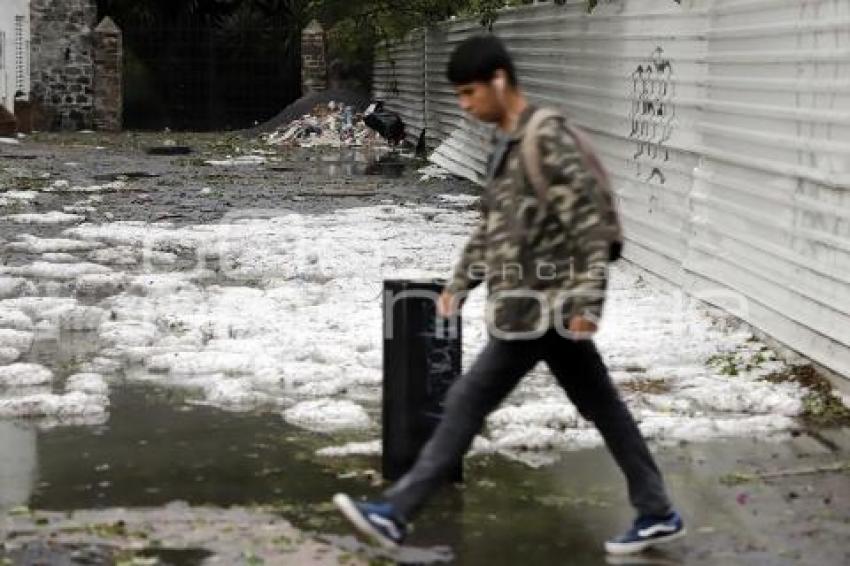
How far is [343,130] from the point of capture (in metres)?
35.0

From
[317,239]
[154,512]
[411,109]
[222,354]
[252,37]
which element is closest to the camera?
[154,512]

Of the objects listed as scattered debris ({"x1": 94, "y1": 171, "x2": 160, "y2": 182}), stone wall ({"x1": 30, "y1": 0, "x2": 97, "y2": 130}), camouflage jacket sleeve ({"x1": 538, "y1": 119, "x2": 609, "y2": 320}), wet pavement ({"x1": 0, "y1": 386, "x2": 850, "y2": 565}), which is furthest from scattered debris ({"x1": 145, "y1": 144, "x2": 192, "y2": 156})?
camouflage jacket sleeve ({"x1": 538, "y1": 119, "x2": 609, "y2": 320})

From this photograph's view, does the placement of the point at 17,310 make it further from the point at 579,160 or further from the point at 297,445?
the point at 579,160

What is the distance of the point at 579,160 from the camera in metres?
5.43

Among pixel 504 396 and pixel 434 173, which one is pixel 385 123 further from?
pixel 504 396

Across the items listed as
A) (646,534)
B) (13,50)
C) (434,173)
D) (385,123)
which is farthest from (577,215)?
(13,50)

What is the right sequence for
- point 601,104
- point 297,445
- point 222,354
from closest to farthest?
1. point 297,445
2. point 222,354
3. point 601,104

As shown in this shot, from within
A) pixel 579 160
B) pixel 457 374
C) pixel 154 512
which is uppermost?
pixel 579 160

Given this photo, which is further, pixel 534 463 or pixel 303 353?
pixel 303 353

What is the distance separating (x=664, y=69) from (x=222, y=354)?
4608mm

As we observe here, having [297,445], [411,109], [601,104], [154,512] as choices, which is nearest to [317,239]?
[601,104]

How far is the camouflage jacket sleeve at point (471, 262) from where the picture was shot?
18.9 ft

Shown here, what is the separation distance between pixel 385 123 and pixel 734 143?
23.2m

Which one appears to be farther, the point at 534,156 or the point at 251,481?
the point at 251,481
